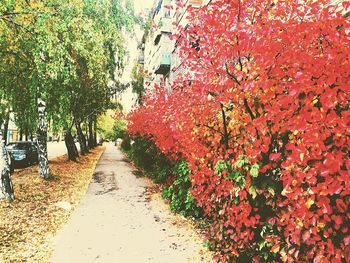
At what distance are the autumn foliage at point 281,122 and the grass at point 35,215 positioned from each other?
4.21 meters

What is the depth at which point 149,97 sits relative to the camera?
1733 cm

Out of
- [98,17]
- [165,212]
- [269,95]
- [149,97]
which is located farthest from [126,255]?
[149,97]

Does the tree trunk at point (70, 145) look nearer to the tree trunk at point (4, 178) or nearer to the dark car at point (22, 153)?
the dark car at point (22, 153)

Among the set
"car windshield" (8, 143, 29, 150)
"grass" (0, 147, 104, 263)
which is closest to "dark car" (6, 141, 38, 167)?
"car windshield" (8, 143, 29, 150)

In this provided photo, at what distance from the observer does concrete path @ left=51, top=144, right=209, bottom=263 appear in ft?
25.3

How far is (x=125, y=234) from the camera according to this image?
9258mm

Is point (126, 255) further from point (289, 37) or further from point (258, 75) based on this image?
point (289, 37)

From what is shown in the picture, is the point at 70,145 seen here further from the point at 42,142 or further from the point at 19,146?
the point at 42,142

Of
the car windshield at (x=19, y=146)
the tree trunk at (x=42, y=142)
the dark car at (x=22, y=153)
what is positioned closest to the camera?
the tree trunk at (x=42, y=142)

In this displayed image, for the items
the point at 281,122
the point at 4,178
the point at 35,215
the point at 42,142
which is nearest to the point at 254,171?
the point at 281,122

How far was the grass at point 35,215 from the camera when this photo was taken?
8.09 metres

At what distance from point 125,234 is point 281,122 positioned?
18.8 ft

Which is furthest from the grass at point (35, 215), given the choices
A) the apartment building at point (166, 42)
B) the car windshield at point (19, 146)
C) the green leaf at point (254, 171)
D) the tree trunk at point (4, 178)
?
the apartment building at point (166, 42)

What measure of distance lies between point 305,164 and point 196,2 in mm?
23221
